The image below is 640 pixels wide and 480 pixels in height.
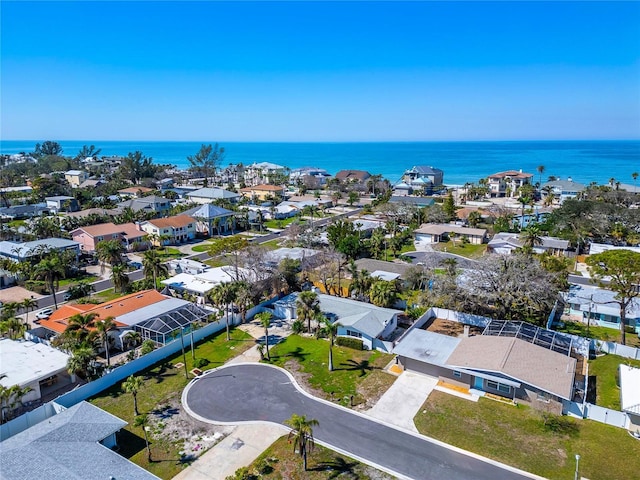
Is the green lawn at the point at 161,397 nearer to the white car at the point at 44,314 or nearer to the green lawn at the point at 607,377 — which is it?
the white car at the point at 44,314

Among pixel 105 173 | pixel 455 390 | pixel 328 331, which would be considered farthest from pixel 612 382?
pixel 105 173

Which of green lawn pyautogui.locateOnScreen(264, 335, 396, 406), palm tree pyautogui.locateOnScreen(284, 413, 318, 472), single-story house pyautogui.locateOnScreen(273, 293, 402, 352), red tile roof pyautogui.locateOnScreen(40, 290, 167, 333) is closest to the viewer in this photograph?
palm tree pyautogui.locateOnScreen(284, 413, 318, 472)

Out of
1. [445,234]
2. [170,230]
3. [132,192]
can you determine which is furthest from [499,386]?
[132,192]

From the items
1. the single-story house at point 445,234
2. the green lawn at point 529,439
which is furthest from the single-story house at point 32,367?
the single-story house at point 445,234

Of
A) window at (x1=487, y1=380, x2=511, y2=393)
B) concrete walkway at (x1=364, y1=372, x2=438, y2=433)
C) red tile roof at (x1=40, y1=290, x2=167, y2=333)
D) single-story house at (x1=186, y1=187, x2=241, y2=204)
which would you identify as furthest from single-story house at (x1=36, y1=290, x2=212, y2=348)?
single-story house at (x1=186, y1=187, x2=241, y2=204)

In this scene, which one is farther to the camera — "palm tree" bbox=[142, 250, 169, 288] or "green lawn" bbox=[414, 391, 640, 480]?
"palm tree" bbox=[142, 250, 169, 288]

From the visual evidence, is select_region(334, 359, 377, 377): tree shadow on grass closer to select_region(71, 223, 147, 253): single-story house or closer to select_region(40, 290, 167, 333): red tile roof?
select_region(40, 290, 167, 333): red tile roof

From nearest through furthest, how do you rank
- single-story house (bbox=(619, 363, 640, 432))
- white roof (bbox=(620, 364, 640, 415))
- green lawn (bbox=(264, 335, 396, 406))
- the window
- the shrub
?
single-story house (bbox=(619, 363, 640, 432)) → white roof (bbox=(620, 364, 640, 415)) → the window → green lawn (bbox=(264, 335, 396, 406)) → the shrub

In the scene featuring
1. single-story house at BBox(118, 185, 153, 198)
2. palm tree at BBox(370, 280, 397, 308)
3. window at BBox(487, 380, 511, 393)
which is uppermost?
single-story house at BBox(118, 185, 153, 198)
